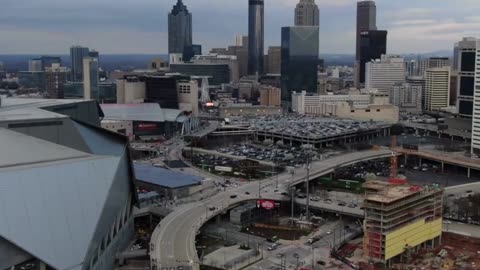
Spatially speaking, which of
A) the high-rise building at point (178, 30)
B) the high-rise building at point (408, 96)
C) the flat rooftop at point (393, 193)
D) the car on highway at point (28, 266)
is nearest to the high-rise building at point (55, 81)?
the high-rise building at point (408, 96)

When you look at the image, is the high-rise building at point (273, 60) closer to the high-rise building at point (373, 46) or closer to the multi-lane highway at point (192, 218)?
the high-rise building at point (373, 46)

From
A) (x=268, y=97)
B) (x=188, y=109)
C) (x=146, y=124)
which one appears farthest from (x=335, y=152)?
(x=268, y=97)

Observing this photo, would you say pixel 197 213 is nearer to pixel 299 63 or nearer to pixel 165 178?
pixel 165 178

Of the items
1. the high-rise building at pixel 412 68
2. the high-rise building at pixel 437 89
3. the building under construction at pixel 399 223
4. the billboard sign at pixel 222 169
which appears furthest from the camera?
the high-rise building at pixel 412 68

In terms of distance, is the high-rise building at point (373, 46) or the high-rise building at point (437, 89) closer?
the high-rise building at point (437, 89)

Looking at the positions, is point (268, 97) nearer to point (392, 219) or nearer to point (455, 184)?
point (455, 184)

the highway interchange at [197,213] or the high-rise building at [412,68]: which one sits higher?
the high-rise building at [412,68]
